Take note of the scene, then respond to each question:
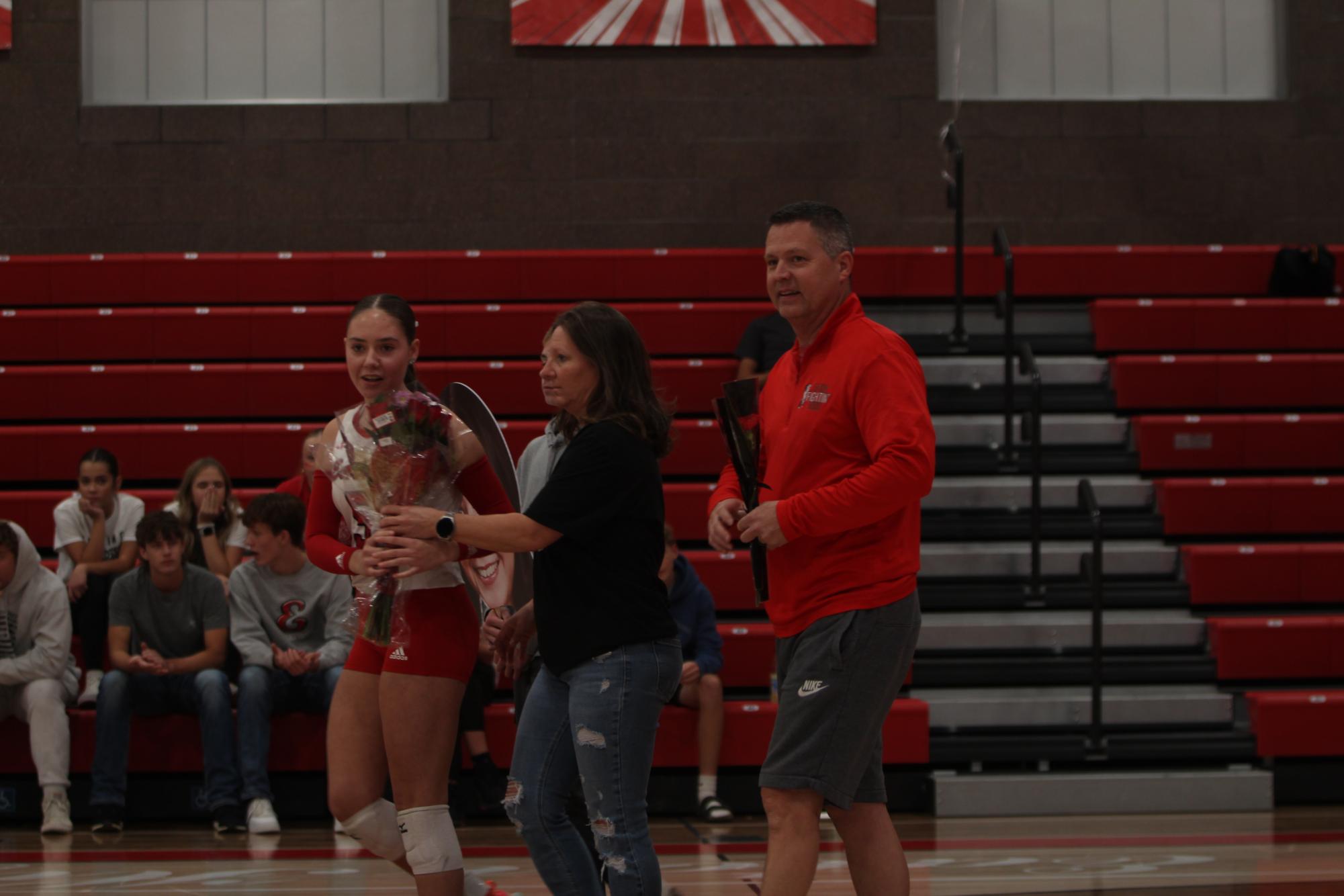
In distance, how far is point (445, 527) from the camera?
9.70ft

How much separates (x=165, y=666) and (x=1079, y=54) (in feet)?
23.2

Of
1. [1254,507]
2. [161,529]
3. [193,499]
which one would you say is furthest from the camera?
[1254,507]

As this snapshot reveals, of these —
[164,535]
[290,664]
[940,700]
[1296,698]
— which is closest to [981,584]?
[940,700]

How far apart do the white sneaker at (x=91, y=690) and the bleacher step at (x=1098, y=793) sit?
338cm

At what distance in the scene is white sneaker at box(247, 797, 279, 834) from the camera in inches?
217

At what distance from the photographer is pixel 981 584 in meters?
6.82

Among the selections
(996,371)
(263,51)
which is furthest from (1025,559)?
(263,51)

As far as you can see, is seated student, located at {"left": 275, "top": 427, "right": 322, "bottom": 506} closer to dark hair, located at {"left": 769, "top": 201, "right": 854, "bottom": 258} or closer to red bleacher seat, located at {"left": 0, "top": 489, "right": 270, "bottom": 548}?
red bleacher seat, located at {"left": 0, "top": 489, "right": 270, "bottom": 548}

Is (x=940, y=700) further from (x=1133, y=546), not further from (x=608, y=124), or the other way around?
(x=608, y=124)

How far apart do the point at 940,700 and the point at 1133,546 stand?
1.50 meters

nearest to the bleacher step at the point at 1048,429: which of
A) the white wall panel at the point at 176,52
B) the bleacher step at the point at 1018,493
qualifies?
the bleacher step at the point at 1018,493

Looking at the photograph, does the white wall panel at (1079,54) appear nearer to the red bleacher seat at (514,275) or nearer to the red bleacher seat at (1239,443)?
the red bleacher seat at (514,275)

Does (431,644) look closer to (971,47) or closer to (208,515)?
(208,515)

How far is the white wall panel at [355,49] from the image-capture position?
31.8ft
